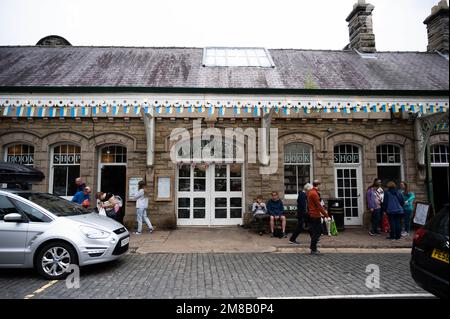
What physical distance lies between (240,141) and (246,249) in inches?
169

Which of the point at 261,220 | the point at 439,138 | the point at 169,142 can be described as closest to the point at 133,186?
the point at 169,142

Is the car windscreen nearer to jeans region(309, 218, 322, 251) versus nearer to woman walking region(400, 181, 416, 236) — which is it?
jeans region(309, 218, 322, 251)

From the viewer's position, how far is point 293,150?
11.0 m

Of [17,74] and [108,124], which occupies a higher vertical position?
[17,74]

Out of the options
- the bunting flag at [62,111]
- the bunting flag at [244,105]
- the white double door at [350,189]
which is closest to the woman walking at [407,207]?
the white double door at [350,189]

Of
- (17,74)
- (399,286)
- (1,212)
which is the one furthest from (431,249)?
(17,74)

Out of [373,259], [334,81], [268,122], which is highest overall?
[334,81]

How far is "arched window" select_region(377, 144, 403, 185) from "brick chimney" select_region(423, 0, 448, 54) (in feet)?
24.4

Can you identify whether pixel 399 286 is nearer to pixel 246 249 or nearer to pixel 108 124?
pixel 246 249

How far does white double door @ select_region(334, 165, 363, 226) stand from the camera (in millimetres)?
10977

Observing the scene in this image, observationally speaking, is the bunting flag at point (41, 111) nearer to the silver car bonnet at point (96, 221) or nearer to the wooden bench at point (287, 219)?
the silver car bonnet at point (96, 221)

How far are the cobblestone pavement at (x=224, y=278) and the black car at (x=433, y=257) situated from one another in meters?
0.85

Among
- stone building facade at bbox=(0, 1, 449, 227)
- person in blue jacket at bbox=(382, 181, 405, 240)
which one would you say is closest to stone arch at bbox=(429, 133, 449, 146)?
stone building facade at bbox=(0, 1, 449, 227)

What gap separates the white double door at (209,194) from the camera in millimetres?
10859
